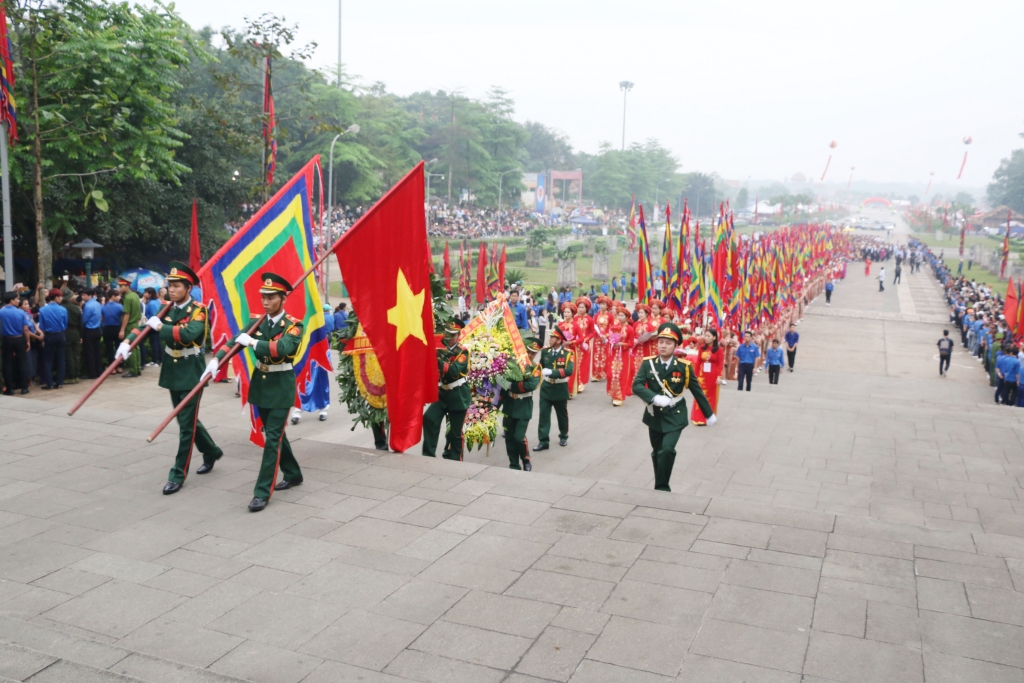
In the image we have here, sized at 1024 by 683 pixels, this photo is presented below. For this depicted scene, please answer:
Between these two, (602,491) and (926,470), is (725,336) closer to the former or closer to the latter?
(926,470)

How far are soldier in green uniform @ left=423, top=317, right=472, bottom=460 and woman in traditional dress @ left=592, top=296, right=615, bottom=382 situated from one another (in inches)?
232

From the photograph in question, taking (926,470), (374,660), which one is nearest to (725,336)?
(926,470)

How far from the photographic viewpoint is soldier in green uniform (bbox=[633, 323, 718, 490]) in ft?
23.7

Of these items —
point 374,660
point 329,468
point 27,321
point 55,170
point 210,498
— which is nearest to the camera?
point 374,660

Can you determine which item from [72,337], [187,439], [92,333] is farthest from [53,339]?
[187,439]

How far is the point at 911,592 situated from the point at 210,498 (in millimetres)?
4658

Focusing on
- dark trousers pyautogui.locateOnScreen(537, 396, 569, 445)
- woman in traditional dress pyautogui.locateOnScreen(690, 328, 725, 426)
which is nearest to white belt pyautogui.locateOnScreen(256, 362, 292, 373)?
dark trousers pyautogui.locateOnScreen(537, 396, 569, 445)

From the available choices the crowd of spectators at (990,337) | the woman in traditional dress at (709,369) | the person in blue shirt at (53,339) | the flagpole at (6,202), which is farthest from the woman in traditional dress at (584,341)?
the flagpole at (6,202)

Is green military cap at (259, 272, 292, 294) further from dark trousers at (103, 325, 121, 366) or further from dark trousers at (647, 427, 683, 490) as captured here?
dark trousers at (103, 325, 121, 366)

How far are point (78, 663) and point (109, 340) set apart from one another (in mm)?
10692

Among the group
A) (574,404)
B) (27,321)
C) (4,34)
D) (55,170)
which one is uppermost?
(4,34)

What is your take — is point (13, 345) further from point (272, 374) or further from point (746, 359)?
point (746, 359)

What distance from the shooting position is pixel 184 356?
6.88 metres

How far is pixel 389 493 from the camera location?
6555 mm
